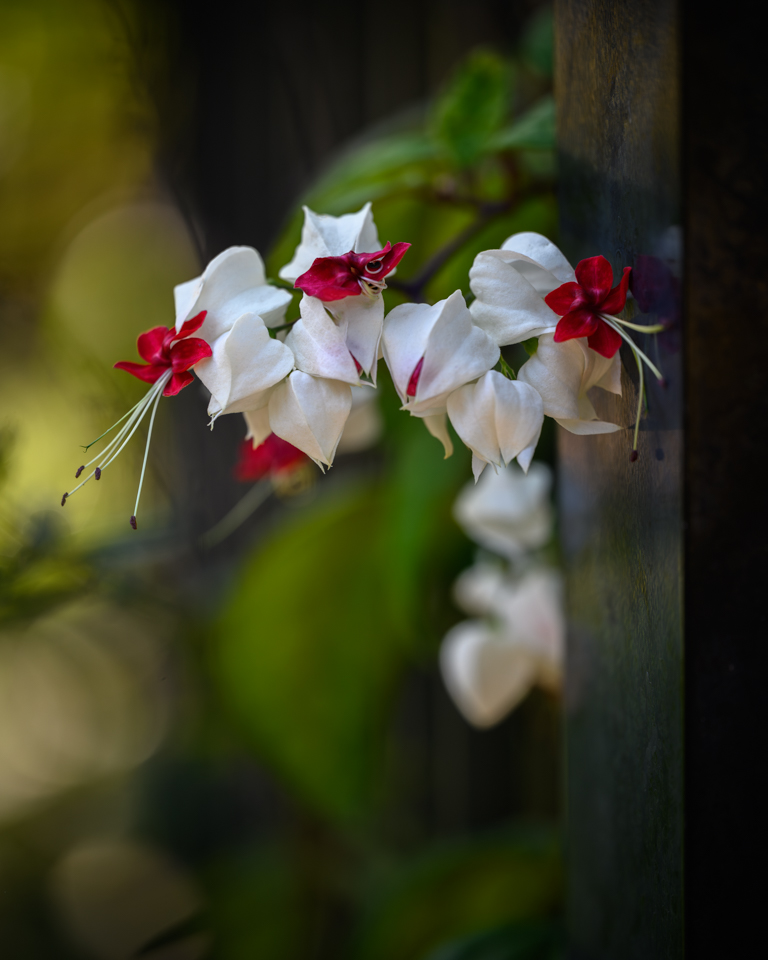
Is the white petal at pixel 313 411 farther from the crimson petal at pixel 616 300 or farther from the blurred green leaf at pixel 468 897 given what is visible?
the blurred green leaf at pixel 468 897

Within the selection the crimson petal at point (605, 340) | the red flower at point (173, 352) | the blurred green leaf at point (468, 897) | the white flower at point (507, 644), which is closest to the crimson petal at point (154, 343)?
the red flower at point (173, 352)

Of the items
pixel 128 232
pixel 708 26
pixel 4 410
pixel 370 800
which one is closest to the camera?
pixel 708 26

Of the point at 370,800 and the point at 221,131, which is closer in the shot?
the point at 370,800

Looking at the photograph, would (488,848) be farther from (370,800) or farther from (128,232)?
(128,232)

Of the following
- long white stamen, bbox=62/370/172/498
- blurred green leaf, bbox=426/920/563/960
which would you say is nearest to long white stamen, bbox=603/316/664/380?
long white stamen, bbox=62/370/172/498

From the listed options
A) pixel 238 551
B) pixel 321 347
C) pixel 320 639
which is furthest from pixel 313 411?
pixel 238 551

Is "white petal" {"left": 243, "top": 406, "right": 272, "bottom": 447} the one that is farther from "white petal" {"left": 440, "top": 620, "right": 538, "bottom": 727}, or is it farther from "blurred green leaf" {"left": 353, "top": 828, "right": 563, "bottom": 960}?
"blurred green leaf" {"left": 353, "top": 828, "right": 563, "bottom": 960}

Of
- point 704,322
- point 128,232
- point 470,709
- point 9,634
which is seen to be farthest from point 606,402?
point 128,232

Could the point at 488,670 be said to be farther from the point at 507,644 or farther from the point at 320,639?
the point at 320,639

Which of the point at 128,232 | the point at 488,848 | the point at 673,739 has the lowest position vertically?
the point at 488,848
